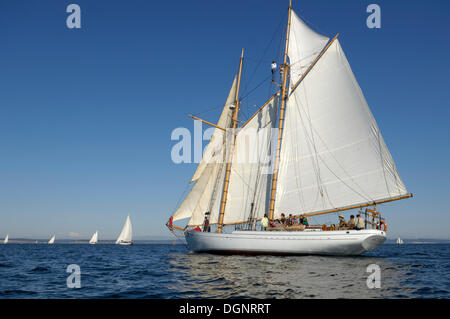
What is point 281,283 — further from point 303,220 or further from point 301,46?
point 301,46

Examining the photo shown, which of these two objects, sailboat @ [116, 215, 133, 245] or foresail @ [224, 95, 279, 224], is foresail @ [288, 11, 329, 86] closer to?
foresail @ [224, 95, 279, 224]

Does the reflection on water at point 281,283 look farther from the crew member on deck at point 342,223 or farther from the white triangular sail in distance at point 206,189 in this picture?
the white triangular sail in distance at point 206,189

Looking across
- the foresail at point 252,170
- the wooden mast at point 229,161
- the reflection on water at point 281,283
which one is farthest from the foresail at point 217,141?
the reflection on water at point 281,283

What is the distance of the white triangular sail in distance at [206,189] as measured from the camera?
39.9 m

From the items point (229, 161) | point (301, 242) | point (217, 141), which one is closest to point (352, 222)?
point (301, 242)

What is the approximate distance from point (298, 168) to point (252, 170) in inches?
242

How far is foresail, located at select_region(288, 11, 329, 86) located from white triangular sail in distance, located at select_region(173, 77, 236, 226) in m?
12.5

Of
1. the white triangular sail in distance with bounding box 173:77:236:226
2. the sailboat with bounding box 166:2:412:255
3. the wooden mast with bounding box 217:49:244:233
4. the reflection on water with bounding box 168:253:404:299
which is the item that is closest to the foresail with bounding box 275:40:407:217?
the sailboat with bounding box 166:2:412:255

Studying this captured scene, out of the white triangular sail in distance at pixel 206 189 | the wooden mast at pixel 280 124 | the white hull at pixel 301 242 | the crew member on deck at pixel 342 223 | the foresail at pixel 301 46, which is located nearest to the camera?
the white hull at pixel 301 242

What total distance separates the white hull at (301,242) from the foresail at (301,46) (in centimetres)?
1791

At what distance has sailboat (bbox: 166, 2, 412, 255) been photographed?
3119 centimetres

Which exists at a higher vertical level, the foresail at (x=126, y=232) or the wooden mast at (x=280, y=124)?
the wooden mast at (x=280, y=124)
